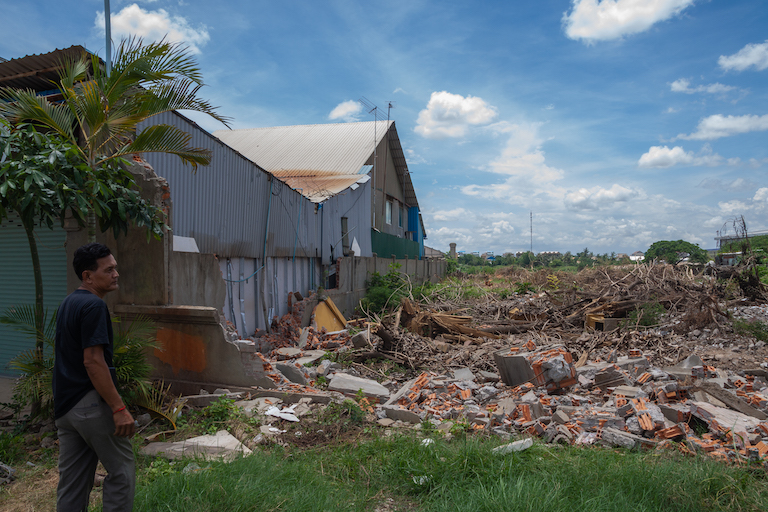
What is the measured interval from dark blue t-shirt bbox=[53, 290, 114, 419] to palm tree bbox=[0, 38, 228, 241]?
2653mm

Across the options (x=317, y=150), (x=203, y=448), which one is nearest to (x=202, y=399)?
(x=203, y=448)

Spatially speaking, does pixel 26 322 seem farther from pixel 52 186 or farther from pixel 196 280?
pixel 196 280

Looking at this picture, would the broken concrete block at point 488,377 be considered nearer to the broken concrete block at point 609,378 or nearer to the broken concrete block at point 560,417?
the broken concrete block at point 609,378

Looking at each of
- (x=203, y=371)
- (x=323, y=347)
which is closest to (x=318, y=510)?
(x=203, y=371)

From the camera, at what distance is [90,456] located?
9.15 ft

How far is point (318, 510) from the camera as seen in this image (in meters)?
3.06

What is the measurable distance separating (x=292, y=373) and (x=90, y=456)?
4137mm

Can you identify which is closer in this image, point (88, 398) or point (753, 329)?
point (88, 398)

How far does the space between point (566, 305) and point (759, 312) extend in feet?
15.7

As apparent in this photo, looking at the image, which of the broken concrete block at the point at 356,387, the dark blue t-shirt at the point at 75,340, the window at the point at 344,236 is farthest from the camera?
the window at the point at 344,236

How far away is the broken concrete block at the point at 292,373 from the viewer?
6.82m

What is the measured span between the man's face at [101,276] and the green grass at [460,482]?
1.44 metres

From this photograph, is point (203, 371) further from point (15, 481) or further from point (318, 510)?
point (318, 510)

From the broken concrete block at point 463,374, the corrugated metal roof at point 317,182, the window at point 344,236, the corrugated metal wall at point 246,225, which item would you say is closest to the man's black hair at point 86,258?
the corrugated metal wall at point 246,225
